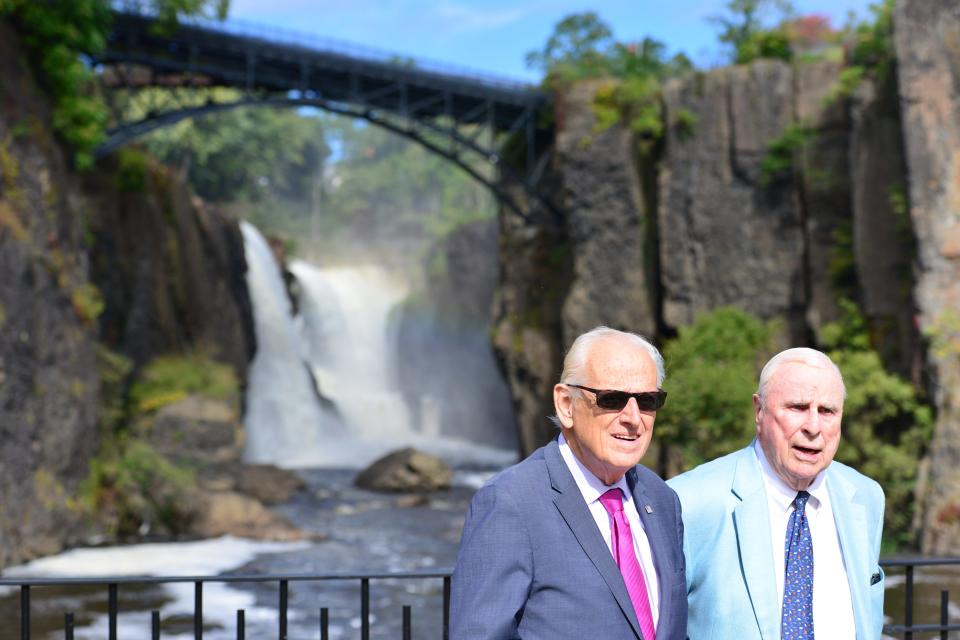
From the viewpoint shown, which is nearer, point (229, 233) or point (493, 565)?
point (493, 565)

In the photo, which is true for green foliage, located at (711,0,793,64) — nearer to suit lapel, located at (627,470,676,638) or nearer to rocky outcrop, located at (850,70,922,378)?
rocky outcrop, located at (850,70,922,378)

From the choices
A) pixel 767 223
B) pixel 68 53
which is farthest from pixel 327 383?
pixel 68 53

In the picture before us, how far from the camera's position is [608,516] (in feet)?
8.73

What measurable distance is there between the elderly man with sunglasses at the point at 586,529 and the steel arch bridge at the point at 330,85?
20.5 meters

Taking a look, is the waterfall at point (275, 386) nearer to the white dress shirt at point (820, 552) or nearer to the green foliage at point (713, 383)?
the green foliage at point (713, 383)

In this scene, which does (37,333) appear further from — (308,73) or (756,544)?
(756,544)

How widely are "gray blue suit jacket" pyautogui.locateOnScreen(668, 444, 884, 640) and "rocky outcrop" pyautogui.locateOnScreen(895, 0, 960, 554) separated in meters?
12.6

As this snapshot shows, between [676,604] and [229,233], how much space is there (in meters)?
30.5

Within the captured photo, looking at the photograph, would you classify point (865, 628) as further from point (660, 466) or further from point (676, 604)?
point (660, 466)

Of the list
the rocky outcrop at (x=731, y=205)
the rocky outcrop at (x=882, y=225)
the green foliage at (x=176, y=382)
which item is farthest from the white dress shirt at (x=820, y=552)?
the green foliage at (x=176, y=382)

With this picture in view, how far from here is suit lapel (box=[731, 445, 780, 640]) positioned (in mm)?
2785

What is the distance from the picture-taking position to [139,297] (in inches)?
941

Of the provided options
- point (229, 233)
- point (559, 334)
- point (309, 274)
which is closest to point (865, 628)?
point (559, 334)

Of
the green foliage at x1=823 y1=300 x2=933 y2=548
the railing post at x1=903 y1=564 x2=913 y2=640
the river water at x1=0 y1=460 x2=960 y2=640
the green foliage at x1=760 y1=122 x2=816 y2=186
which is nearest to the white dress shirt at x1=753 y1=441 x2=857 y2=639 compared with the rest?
the railing post at x1=903 y1=564 x2=913 y2=640
